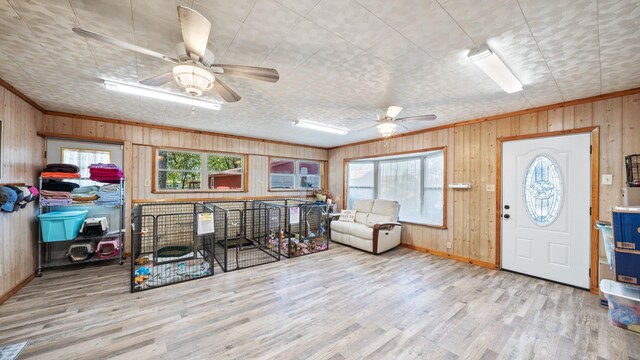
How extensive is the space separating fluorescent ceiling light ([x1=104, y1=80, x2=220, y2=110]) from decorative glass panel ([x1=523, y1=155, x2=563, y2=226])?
501 centimetres

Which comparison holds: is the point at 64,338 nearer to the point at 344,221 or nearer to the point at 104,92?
the point at 104,92

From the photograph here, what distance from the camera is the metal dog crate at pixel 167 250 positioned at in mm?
3340

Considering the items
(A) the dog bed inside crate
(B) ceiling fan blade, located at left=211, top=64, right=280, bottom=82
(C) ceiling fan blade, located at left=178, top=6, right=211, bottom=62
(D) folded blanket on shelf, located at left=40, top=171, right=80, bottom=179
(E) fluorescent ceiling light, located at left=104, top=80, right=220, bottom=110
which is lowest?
(A) the dog bed inside crate

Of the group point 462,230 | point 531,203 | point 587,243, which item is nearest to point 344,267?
point 462,230

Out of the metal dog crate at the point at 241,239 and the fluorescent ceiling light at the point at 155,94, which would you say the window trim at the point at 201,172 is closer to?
the metal dog crate at the point at 241,239

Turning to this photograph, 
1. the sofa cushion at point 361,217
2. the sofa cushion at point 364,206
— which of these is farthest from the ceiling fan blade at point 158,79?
the sofa cushion at point 364,206

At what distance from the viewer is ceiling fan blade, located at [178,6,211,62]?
4.38ft

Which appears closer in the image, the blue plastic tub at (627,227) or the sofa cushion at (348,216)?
the blue plastic tub at (627,227)

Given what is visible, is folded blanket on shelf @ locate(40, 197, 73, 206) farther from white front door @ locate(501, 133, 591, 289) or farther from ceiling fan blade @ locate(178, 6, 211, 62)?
white front door @ locate(501, 133, 591, 289)

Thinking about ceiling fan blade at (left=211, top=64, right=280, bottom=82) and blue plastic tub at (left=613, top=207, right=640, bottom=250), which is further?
blue plastic tub at (left=613, top=207, right=640, bottom=250)

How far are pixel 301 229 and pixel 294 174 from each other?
225 cm

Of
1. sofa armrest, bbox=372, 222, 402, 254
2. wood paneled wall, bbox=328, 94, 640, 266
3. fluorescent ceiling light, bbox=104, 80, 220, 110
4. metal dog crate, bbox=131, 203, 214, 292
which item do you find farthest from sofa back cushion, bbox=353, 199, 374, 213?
fluorescent ceiling light, bbox=104, 80, 220, 110

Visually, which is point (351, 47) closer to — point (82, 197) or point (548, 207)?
point (548, 207)

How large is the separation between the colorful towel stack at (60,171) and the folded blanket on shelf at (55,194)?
24cm
